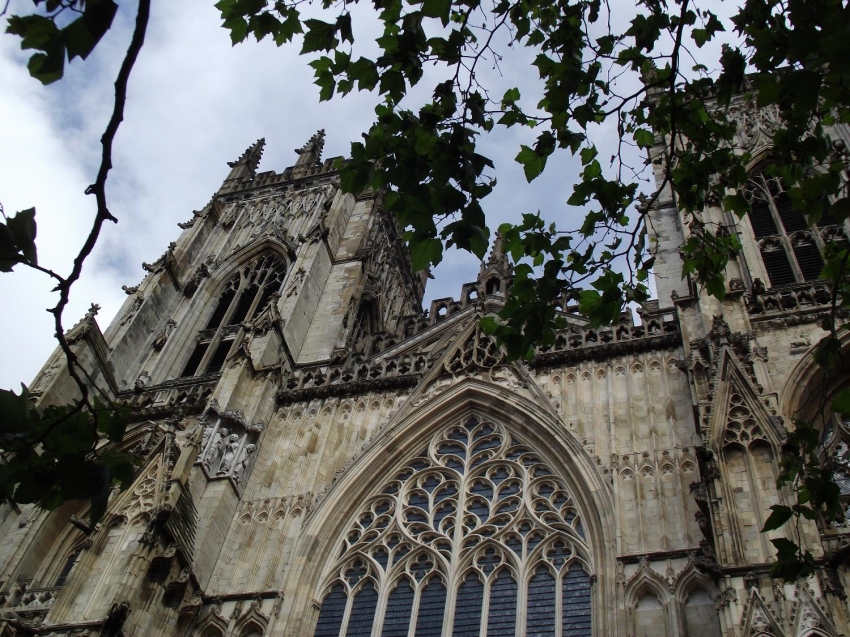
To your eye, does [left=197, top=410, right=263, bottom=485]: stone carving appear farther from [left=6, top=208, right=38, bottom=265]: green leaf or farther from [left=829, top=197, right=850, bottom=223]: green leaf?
[left=829, top=197, right=850, bottom=223]: green leaf

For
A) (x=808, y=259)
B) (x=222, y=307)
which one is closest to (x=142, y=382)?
(x=222, y=307)

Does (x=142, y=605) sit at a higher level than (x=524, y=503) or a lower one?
lower

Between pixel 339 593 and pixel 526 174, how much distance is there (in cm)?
750

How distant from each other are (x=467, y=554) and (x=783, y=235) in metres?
8.81

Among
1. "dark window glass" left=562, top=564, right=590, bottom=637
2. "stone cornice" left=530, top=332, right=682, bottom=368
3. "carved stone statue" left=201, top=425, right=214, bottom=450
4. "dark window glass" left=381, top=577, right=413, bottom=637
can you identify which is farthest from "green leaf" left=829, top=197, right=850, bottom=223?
"carved stone statue" left=201, top=425, right=214, bottom=450

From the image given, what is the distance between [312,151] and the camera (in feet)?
98.4

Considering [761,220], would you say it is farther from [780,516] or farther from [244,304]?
[780,516]

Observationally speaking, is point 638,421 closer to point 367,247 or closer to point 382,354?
point 382,354

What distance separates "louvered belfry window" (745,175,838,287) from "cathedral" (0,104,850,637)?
52mm

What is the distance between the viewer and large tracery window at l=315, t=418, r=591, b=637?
11594mm

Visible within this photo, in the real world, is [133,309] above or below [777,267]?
above

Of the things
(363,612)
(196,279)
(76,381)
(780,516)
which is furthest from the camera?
(196,279)

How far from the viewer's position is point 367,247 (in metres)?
23.9

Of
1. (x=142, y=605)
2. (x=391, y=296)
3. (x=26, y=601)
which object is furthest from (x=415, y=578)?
(x=391, y=296)
